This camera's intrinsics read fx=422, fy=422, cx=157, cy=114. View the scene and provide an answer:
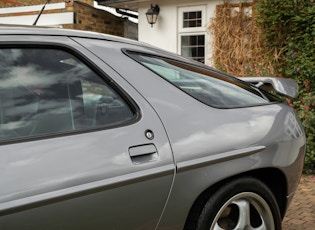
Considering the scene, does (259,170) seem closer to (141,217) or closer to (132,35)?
(141,217)

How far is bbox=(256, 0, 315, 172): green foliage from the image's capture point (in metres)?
5.33

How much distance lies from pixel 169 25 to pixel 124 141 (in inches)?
301

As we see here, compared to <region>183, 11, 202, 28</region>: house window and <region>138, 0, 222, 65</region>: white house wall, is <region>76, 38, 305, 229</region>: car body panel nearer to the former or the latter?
<region>138, 0, 222, 65</region>: white house wall

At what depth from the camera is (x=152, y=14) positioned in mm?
9078

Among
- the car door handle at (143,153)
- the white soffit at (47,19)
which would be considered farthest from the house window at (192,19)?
the car door handle at (143,153)

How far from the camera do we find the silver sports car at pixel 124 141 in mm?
1625

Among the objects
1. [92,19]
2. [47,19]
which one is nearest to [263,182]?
[92,19]

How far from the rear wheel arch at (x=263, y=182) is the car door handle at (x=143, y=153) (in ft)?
1.37

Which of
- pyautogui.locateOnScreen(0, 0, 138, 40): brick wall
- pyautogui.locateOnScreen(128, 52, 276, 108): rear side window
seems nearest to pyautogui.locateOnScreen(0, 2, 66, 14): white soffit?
pyautogui.locateOnScreen(0, 0, 138, 40): brick wall

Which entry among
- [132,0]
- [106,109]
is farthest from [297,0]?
[106,109]

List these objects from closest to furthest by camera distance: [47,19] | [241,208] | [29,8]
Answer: [241,208] → [47,19] → [29,8]

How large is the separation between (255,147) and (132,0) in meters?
7.49

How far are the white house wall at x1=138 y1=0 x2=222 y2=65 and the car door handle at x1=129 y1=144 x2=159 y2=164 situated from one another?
710cm

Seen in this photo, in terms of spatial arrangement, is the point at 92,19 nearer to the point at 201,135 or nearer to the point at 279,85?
the point at 279,85
